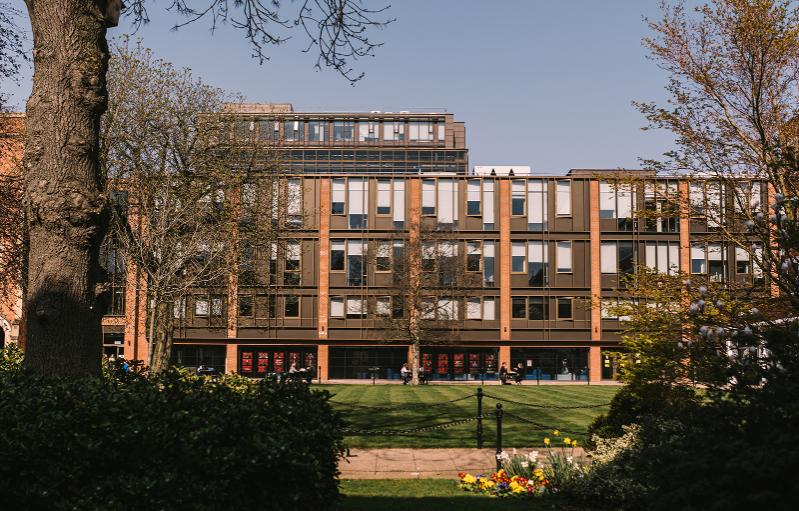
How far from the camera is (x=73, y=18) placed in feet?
23.3

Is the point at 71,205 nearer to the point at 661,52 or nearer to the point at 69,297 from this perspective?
the point at 69,297

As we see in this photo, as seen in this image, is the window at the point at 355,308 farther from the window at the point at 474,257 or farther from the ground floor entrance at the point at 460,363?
the window at the point at 474,257

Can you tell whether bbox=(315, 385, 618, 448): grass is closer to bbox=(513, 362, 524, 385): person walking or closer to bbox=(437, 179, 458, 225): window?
bbox=(513, 362, 524, 385): person walking

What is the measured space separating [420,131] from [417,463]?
250ft

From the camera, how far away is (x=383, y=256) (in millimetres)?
50094

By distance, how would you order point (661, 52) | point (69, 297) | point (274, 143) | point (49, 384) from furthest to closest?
point (274, 143), point (661, 52), point (69, 297), point (49, 384)

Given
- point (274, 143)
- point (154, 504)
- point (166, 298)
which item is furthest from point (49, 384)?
point (274, 143)

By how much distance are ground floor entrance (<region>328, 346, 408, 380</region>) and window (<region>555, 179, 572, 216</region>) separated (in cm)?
1557

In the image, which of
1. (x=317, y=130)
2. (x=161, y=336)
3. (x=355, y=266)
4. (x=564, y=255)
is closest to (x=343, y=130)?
(x=317, y=130)

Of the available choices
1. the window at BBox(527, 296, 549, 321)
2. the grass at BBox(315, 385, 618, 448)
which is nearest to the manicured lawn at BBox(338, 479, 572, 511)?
the grass at BBox(315, 385, 618, 448)

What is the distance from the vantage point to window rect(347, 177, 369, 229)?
52562 millimetres

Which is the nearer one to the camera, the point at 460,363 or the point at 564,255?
the point at 564,255

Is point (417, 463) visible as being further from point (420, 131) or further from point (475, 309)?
point (420, 131)

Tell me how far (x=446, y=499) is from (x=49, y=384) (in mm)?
5415
